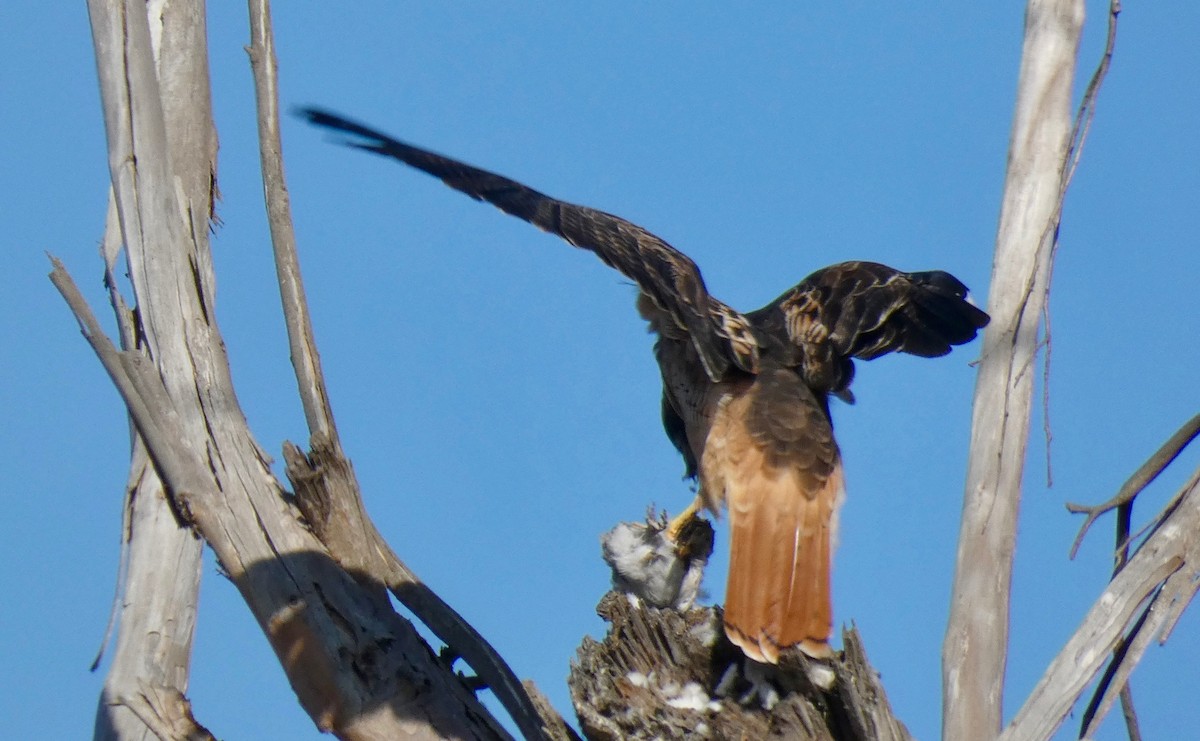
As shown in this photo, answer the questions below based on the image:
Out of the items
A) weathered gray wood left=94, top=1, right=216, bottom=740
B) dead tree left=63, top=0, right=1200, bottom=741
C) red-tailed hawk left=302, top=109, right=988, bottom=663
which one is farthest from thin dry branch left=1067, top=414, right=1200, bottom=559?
weathered gray wood left=94, top=1, right=216, bottom=740

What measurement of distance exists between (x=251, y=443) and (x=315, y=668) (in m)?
0.59

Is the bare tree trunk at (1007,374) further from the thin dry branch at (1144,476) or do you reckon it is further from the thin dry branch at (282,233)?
the thin dry branch at (282,233)

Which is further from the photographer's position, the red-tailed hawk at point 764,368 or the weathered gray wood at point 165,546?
the weathered gray wood at point 165,546

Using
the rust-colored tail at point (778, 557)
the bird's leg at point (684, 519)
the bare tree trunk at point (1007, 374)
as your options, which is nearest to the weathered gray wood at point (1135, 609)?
the bare tree trunk at point (1007, 374)

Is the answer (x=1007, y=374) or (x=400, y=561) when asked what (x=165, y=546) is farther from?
(x=1007, y=374)

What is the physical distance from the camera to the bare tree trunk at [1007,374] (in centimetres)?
310

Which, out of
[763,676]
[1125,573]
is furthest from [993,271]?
[763,676]

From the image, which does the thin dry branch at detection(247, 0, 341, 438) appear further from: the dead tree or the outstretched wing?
the outstretched wing

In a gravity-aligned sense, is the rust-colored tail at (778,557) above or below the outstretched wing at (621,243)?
below

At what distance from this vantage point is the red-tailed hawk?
3.39 m

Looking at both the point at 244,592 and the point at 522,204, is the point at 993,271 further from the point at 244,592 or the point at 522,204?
the point at 244,592

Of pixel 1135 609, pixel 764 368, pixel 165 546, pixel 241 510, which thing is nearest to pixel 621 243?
pixel 764 368

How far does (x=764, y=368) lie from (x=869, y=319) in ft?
1.17

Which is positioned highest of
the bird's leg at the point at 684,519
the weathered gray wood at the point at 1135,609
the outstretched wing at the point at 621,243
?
the outstretched wing at the point at 621,243
